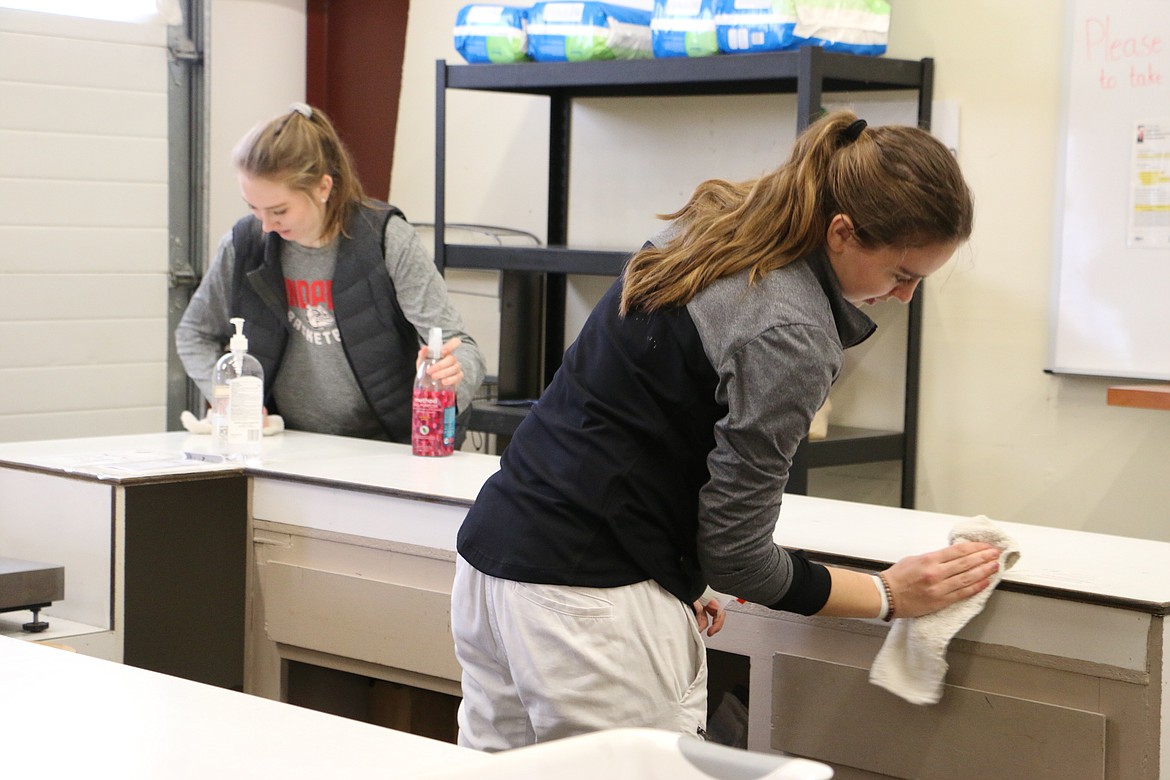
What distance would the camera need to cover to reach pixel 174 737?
110cm

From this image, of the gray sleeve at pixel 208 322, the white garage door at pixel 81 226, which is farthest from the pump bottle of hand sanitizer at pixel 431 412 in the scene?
the white garage door at pixel 81 226

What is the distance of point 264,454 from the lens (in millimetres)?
2391

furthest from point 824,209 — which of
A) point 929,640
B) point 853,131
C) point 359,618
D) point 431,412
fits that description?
point 431,412

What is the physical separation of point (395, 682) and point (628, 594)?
0.99 m

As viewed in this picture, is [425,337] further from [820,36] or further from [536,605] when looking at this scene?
[536,605]

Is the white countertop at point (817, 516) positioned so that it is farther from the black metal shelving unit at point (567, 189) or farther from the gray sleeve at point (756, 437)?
the black metal shelving unit at point (567, 189)

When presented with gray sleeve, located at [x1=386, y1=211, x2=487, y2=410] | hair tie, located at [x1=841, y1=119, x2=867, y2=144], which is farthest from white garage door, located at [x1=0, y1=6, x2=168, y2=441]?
hair tie, located at [x1=841, y1=119, x2=867, y2=144]

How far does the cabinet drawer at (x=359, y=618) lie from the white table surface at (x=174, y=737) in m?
0.77

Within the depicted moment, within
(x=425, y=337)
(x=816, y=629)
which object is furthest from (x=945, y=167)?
(x=425, y=337)

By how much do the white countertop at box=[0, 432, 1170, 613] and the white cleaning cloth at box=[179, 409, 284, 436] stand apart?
2 cm

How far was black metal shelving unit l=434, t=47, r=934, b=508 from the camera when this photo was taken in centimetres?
290

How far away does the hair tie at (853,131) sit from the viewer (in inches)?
51.6

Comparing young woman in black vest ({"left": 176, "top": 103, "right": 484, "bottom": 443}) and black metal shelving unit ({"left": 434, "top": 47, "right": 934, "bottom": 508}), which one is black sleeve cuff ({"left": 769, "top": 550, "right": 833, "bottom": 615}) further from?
black metal shelving unit ({"left": 434, "top": 47, "right": 934, "bottom": 508})

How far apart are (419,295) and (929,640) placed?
1.36 m
